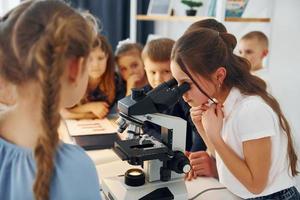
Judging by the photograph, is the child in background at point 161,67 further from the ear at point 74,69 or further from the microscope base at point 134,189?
the ear at point 74,69

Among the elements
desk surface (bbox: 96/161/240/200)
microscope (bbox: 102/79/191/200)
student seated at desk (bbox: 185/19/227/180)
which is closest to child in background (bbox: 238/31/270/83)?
student seated at desk (bbox: 185/19/227/180)

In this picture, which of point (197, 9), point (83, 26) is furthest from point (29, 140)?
point (197, 9)

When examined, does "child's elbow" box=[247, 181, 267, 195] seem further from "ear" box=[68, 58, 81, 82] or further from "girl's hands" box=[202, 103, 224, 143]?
"ear" box=[68, 58, 81, 82]

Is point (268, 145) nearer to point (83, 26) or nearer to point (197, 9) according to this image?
point (83, 26)

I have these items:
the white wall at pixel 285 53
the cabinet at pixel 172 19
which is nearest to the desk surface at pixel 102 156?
the cabinet at pixel 172 19

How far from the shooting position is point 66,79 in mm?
673

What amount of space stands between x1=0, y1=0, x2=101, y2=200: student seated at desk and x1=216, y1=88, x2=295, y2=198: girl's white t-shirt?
52 cm

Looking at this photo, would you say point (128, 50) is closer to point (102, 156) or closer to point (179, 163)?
point (102, 156)

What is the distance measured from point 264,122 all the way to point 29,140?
26.2 inches

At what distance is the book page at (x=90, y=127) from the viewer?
164cm

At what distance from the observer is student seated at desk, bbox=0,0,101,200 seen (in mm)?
618

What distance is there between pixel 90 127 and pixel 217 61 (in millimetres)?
864

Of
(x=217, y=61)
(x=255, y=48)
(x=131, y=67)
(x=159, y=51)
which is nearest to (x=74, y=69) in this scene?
(x=217, y=61)

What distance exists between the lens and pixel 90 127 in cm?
173
